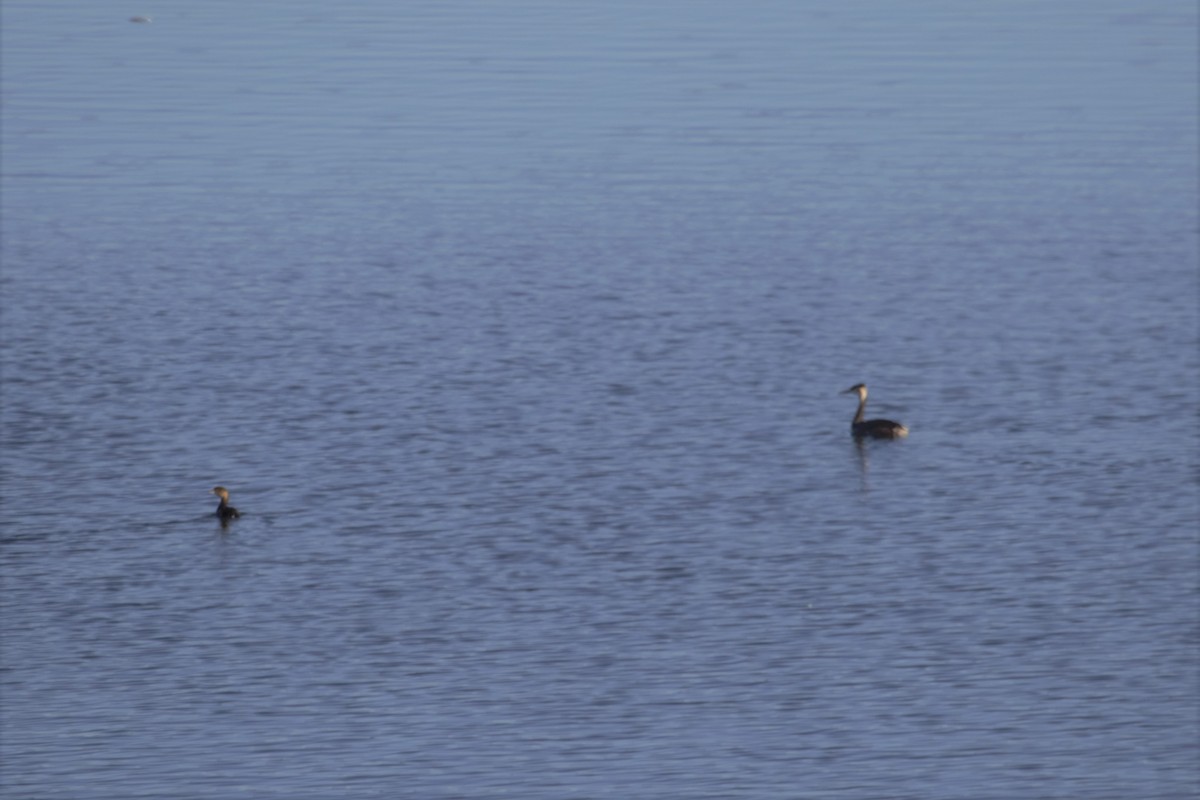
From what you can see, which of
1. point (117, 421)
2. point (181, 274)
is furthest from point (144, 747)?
point (181, 274)

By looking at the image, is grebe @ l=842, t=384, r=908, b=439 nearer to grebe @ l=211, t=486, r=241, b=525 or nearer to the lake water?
the lake water

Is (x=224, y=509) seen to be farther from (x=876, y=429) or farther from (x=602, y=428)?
(x=876, y=429)

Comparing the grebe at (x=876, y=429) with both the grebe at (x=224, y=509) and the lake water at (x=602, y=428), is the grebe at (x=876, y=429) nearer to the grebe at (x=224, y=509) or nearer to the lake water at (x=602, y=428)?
the lake water at (x=602, y=428)

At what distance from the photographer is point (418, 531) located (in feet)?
74.5

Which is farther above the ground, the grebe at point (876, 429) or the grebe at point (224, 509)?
the grebe at point (876, 429)

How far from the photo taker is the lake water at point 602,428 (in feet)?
56.5

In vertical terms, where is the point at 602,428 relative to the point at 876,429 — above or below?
above

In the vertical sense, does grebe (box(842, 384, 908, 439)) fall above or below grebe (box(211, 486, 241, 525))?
above

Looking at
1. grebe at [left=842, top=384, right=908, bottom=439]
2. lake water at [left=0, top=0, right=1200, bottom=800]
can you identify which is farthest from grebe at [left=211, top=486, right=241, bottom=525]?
grebe at [left=842, top=384, right=908, bottom=439]

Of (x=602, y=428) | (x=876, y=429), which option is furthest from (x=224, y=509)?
(x=876, y=429)

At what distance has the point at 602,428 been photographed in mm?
26922

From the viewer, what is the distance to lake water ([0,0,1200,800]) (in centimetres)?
1723

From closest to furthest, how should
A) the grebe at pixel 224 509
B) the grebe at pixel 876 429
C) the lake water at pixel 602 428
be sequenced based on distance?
1. the lake water at pixel 602 428
2. the grebe at pixel 224 509
3. the grebe at pixel 876 429

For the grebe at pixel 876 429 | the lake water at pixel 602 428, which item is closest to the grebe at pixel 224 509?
the lake water at pixel 602 428
